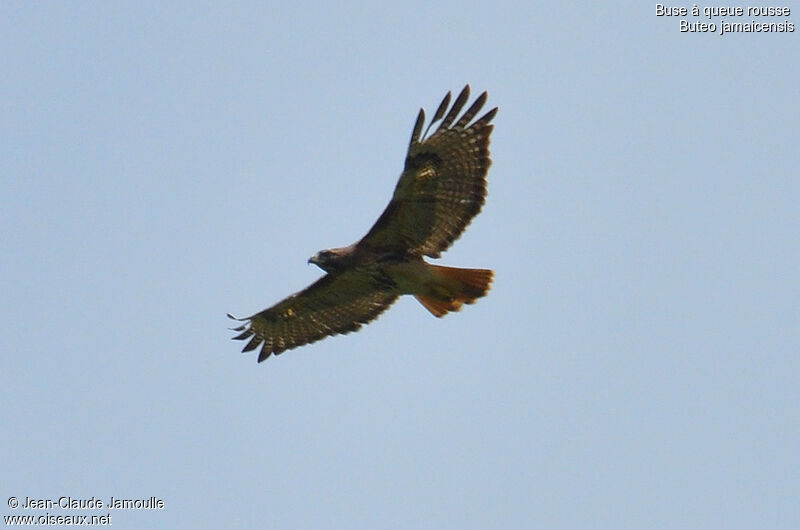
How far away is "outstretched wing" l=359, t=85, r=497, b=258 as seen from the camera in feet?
50.9

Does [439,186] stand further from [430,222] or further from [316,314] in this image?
[316,314]

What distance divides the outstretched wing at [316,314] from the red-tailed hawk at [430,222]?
0.19 metres

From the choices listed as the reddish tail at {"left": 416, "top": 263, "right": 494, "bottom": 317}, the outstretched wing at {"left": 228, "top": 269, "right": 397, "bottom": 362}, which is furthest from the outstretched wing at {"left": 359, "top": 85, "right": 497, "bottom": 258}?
the outstretched wing at {"left": 228, "top": 269, "right": 397, "bottom": 362}

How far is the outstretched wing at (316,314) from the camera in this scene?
55.8ft

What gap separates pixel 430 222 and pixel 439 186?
435 millimetres

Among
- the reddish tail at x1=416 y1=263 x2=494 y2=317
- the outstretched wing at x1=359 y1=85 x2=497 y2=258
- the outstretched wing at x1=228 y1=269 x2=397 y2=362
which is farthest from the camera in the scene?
the outstretched wing at x1=228 y1=269 x2=397 y2=362

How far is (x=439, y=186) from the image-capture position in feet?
51.8

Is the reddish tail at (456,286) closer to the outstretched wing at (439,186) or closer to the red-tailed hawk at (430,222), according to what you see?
the red-tailed hawk at (430,222)

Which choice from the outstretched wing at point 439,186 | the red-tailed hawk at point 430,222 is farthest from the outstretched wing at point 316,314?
the outstretched wing at point 439,186

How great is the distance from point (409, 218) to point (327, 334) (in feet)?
8.22

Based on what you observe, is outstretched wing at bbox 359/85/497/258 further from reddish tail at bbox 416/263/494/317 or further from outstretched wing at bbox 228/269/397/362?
outstretched wing at bbox 228/269/397/362

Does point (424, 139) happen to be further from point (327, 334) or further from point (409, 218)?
point (327, 334)

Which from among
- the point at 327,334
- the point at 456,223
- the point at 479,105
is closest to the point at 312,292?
the point at 327,334

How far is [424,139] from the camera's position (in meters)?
15.5
